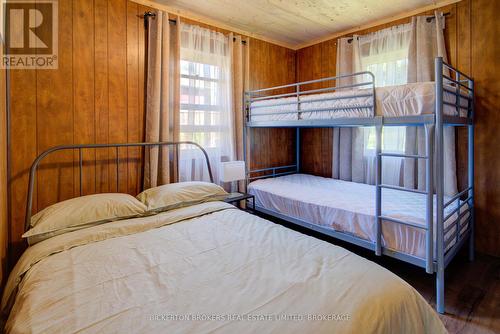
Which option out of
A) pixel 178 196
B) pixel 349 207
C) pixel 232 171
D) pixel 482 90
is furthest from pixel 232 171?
pixel 482 90

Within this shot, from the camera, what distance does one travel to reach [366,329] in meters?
1.02

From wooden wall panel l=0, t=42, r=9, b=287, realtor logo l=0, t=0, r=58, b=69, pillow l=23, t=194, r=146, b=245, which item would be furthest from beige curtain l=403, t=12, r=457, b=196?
wooden wall panel l=0, t=42, r=9, b=287

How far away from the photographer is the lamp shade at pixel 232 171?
3208 millimetres

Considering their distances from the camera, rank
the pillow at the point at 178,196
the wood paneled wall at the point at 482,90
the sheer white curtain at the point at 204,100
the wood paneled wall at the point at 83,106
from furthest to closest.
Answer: the sheer white curtain at the point at 204,100, the wood paneled wall at the point at 482,90, the pillow at the point at 178,196, the wood paneled wall at the point at 83,106

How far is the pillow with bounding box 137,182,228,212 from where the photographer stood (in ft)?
7.99

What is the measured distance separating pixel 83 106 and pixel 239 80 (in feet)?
6.14

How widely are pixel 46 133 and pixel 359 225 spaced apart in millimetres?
2855

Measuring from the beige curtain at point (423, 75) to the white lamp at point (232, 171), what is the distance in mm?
1908

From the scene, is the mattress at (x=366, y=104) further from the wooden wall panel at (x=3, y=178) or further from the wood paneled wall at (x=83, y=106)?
the wooden wall panel at (x=3, y=178)

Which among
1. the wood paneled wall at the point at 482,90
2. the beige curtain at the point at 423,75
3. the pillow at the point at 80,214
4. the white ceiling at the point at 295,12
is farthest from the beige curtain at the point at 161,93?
the wood paneled wall at the point at 482,90

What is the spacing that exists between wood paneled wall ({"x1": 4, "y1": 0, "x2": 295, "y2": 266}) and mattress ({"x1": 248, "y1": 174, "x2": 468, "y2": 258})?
63.2 inches

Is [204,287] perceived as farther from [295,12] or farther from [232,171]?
Result: [295,12]

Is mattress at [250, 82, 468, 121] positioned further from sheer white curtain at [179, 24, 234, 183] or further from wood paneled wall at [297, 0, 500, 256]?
sheer white curtain at [179, 24, 234, 183]

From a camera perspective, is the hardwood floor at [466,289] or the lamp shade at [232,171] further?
the lamp shade at [232,171]
